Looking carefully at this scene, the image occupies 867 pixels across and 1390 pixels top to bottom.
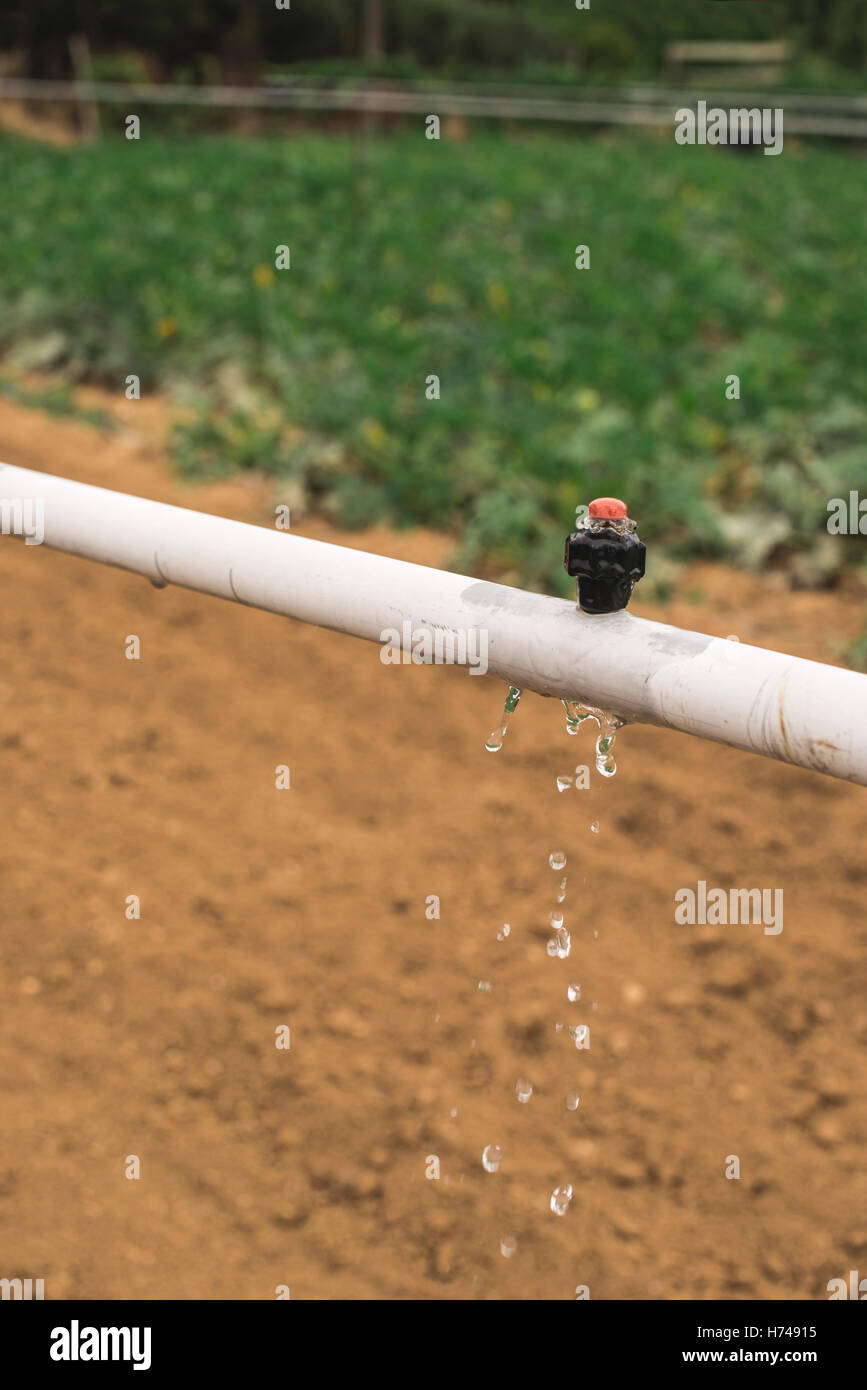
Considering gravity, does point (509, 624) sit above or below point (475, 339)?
below

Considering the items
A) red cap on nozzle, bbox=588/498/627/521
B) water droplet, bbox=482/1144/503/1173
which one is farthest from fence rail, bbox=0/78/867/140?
red cap on nozzle, bbox=588/498/627/521

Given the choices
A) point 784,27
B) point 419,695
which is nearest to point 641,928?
point 419,695

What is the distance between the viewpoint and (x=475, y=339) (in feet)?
23.6

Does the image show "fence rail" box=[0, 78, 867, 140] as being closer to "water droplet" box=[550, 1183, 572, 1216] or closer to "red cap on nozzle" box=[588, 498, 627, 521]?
"water droplet" box=[550, 1183, 572, 1216]

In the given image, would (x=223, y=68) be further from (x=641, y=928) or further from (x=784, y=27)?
(x=784, y=27)

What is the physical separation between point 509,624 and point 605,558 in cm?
15

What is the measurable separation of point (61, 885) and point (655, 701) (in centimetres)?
229

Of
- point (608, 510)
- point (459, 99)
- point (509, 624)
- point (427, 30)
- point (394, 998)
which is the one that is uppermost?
point (427, 30)

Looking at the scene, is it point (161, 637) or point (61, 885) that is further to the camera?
point (161, 637)

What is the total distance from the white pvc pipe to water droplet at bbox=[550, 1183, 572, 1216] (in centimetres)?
149

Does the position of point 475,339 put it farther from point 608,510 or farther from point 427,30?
point 427,30

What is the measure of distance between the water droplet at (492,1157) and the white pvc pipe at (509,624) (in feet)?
4.91

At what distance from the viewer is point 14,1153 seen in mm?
2543

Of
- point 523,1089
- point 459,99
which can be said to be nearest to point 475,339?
point 523,1089
